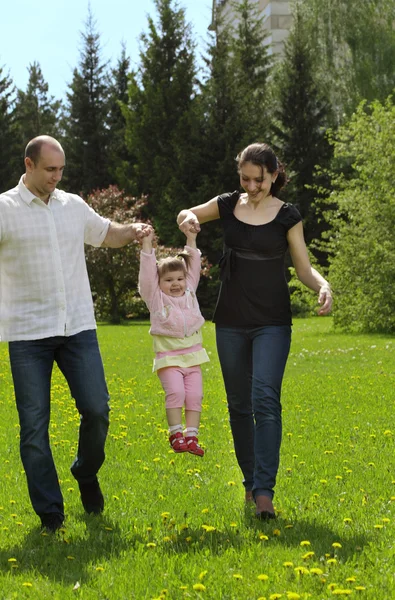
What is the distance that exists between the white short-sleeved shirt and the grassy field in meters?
1.25

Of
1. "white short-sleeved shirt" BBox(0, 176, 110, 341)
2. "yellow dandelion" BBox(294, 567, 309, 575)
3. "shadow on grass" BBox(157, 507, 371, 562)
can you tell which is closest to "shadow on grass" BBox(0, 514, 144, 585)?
"shadow on grass" BBox(157, 507, 371, 562)

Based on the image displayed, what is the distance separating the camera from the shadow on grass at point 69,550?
5.07 m

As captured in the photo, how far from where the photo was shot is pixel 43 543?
5.64 meters

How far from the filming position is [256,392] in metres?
6.02

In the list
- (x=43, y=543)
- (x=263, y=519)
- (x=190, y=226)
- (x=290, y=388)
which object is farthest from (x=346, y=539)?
(x=290, y=388)

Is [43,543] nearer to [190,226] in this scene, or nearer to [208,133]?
[190,226]

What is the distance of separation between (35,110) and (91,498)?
174ft

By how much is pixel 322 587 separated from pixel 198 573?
633 millimetres

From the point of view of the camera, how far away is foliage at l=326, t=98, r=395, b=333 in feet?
83.9

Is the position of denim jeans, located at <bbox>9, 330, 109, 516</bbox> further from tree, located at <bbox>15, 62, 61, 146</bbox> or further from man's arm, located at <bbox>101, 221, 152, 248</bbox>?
tree, located at <bbox>15, 62, 61, 146</bbox>

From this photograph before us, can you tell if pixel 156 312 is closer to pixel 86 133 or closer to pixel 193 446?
pixel 193 446

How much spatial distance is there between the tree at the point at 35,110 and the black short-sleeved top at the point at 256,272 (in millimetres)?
49656

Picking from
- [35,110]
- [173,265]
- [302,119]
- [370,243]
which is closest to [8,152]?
[35,110]

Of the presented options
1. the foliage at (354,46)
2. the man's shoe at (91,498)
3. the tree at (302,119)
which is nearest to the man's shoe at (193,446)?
the man's shoe at (91,498)
